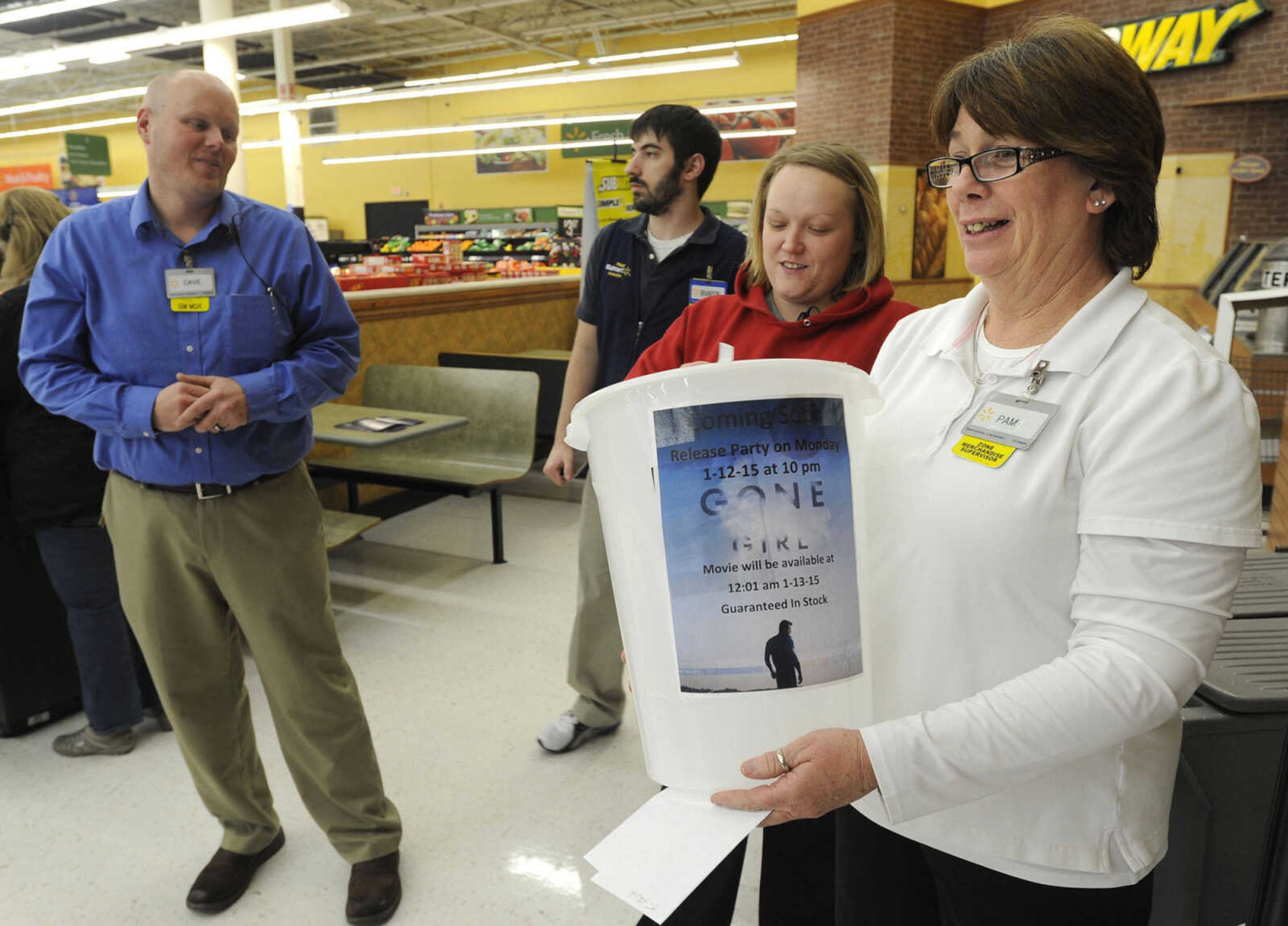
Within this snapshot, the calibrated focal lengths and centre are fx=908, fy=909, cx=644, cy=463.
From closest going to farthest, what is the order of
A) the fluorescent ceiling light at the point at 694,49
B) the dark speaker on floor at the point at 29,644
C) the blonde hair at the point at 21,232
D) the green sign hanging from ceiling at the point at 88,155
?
the blonde hair at the point at 21,232
the dark speaker on floor at the point at 29,644
the fluorescent ceiling light at the point at 694,49
the green sign hanging from ceiling at the point at 88,155

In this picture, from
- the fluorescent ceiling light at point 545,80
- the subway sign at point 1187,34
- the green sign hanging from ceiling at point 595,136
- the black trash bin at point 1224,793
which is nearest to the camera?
the black trash bin at point 1224,793

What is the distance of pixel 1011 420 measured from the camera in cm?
88

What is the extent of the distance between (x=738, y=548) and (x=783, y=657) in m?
0.11

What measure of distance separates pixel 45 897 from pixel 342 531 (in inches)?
72.3

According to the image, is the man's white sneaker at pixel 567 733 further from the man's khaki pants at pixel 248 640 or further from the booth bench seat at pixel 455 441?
the booth bench seat at pixel 455 441

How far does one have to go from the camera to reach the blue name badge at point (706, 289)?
238 centimetres

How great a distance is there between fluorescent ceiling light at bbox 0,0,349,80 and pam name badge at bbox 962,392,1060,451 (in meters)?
9.34

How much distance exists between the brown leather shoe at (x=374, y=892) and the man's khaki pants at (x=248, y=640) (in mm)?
36

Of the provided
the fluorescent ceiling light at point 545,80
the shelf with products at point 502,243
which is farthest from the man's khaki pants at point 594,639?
the fluorescent ceiling light at point 545,80

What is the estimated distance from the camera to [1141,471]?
2.55ft

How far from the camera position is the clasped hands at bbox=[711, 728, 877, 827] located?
78 cm

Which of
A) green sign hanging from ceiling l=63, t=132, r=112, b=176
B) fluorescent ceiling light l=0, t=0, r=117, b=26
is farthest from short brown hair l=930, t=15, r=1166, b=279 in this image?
green sign hanging from ceiling l=63, t=132, r=112, b=176

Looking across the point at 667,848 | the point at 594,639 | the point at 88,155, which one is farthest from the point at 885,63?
the point at 88,155

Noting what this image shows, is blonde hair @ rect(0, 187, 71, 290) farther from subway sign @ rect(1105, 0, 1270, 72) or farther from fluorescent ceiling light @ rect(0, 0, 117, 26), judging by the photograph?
subway sign @ rect(1105, 0, 1270, 72)
